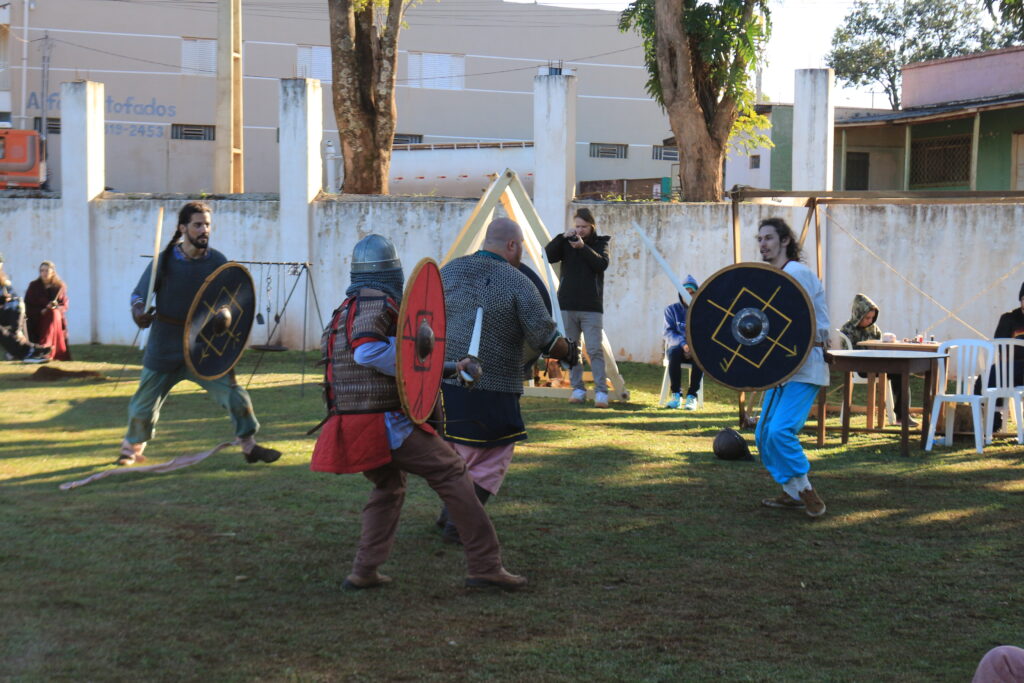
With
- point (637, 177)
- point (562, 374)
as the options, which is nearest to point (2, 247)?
point (562, 374)

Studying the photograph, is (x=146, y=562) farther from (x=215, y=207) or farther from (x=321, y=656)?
(x=215, y=207)

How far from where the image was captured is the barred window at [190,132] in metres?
37.0

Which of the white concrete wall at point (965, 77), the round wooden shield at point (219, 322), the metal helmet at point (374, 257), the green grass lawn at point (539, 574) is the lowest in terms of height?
the green grass lawn at point (539, 574)

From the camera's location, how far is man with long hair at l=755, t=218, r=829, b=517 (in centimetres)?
660

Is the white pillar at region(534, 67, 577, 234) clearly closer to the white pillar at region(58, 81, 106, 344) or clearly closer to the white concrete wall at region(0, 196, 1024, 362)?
the white concrete wall at region(0, 196, 1024, 362)

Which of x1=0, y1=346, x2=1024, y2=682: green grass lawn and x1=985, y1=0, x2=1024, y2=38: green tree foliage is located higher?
x1=985, y1=0, x2=1024, y2=38: green tree foliage

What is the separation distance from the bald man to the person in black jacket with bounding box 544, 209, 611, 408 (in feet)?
18.0

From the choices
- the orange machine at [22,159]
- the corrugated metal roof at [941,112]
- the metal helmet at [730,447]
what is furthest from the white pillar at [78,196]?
the corrugated metal roof at [941,112]

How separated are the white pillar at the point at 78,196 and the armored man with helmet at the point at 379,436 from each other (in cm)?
1384

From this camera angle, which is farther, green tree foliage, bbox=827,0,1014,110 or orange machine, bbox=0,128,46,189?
green tree foliage, bbox=827,0,1014,110

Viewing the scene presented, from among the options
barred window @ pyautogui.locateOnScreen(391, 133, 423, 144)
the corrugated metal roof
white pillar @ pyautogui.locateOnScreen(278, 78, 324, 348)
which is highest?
barred window @ pyautogui.locateOnScreen(391, 133, 423, 144)

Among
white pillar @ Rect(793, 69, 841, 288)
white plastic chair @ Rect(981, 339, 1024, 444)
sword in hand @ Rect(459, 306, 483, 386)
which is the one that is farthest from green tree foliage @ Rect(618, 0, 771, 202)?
sword in hand @ Rect(459, 306, 483, 386)

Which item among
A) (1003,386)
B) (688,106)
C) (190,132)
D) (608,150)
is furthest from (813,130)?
(190,132)

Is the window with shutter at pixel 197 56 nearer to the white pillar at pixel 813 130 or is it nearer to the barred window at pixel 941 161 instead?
the barred window at pixel 941 161
